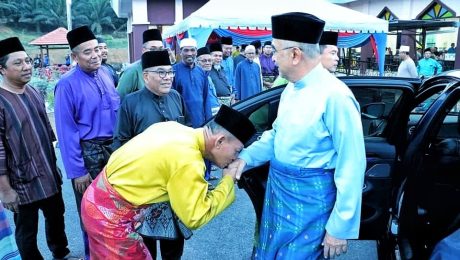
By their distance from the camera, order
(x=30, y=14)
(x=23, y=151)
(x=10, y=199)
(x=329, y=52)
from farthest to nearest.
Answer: (x=30, y=14) < (x=329, y=52) < (x=23, y=151) < (x=10, y=199)

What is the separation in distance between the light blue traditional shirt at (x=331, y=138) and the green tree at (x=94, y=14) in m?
67.2

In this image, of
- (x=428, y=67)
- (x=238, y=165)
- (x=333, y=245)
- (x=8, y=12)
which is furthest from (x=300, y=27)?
(x=8, y=12)

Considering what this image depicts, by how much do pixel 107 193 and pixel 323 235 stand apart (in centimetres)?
102

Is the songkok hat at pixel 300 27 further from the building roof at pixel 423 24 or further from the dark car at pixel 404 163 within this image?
the building roof at pixel 423 24

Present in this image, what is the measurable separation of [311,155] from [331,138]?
0.12m

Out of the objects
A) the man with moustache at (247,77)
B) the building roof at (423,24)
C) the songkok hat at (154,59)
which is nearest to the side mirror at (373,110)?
the songkok hat at (154,59)

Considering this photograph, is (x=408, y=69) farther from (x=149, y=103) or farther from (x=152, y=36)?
(x=149, y=103)

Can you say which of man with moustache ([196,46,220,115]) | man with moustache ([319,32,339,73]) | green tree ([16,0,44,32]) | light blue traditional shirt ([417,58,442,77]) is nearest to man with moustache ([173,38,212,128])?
man with moustache ([196,46,220,115])

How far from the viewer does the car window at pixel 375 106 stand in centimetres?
316

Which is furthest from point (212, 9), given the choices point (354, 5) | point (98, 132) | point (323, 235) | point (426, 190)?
point (354, 5)

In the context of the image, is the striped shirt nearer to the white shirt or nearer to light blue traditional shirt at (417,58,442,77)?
the white shirt

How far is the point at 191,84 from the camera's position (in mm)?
5137

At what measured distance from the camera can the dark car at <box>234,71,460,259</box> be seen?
2537mm

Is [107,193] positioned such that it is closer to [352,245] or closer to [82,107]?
[82,107]
